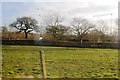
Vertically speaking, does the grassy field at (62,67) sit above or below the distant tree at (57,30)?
below

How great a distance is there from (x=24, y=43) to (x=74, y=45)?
7081mm

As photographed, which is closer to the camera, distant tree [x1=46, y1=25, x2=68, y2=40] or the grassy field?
the grassy field

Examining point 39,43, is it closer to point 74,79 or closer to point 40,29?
point 40,29

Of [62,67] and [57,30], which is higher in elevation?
[57,30]

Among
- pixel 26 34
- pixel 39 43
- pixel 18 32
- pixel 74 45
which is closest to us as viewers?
pixel 74 45

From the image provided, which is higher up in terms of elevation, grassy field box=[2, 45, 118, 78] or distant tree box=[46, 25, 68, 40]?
distant tree box=[46, 25, 68, 40]

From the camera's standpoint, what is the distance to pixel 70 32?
3475 cm

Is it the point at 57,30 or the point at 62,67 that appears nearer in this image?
the point at 62,67

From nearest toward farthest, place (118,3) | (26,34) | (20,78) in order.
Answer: (20,78) < (118,3) < (26,34)

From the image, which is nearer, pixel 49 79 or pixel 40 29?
pixel 49 79

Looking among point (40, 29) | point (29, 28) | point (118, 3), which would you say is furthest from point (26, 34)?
point (118, 3)

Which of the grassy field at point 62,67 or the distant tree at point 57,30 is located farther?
the distant tree at point 57,30

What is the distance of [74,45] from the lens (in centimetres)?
2211

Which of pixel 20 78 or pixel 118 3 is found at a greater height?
pixel 118 3
